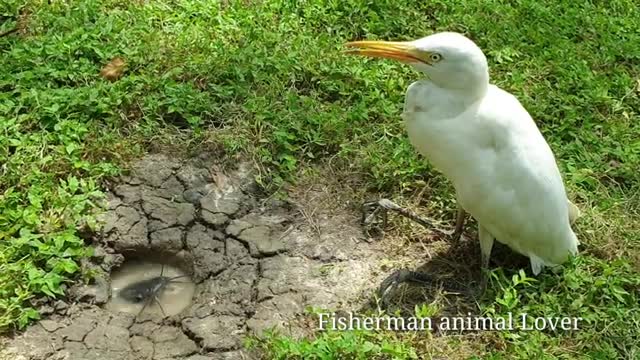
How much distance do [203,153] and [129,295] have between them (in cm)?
85

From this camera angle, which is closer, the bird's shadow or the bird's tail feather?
the bird's shadow

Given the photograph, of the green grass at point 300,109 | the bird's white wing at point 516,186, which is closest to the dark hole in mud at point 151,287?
the green grass at point 300,109

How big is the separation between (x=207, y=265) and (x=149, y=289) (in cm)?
26

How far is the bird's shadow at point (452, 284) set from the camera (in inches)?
137

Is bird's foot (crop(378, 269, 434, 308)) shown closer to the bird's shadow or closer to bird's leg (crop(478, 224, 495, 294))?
the bird's shadow

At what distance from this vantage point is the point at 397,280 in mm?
3531

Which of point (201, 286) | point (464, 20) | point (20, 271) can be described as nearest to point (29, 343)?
point (20, 271)

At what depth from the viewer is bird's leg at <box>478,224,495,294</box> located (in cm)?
351

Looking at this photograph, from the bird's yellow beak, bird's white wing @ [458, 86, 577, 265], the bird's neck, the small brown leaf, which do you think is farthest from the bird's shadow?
the small brown leaf

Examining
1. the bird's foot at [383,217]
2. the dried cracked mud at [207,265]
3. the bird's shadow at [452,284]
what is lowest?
the dried cracked mud at [207,265]

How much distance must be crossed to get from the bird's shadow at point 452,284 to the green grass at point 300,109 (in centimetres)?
14

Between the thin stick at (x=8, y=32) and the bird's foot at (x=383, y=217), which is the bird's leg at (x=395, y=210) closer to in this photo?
the bird's foot at (x=383, y=217)

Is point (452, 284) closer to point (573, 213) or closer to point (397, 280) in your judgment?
point (397, 280)

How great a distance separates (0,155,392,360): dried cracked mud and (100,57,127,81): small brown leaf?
0.60 meters
